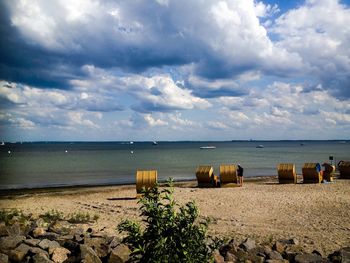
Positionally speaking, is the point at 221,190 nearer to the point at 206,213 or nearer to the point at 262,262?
the point at 206,213

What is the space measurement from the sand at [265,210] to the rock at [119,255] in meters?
3.94

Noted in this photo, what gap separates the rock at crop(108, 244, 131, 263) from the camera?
911cm

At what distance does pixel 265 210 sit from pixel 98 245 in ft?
31.2

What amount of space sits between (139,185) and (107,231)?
7.75m

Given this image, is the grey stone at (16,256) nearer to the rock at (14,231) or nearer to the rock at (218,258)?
the rock at (14,231)

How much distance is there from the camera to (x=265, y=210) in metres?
17.3

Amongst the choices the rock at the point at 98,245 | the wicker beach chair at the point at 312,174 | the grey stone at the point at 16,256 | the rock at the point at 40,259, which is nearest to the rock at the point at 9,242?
the grey stone at the point at 16,256

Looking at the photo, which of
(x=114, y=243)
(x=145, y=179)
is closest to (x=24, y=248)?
(x=114, y=243)

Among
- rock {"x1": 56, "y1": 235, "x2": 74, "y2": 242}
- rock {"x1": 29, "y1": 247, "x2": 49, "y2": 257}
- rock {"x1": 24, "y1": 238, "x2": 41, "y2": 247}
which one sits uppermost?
rock {"x1": 24, "y1": 238, "x2": 41, "y2": 247}

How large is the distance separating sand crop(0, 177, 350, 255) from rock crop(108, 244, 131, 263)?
3944 mm

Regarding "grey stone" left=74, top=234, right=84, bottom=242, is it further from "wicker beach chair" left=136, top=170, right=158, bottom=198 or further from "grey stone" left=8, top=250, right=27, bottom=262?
"wicker beach chair" left=136, top=170, right=158, bottom=198

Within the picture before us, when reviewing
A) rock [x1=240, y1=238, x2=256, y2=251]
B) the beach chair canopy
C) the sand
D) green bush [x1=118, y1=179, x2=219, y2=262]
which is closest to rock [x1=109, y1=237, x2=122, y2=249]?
the sand

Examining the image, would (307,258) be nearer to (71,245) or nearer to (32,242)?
(71,245)

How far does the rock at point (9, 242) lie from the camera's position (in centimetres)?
985
